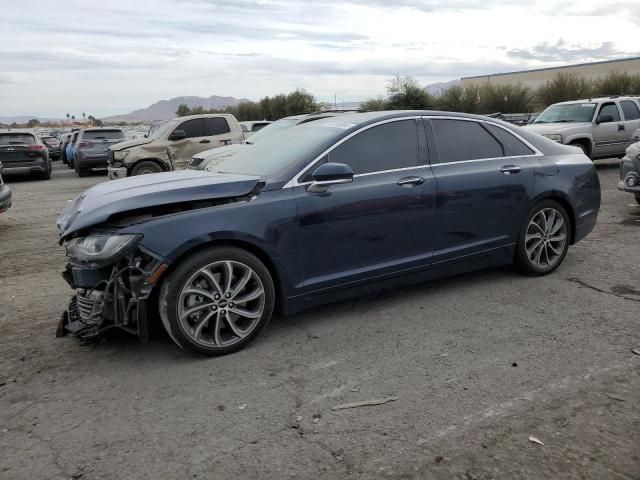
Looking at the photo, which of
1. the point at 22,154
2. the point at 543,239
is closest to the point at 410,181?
the point at 543,239

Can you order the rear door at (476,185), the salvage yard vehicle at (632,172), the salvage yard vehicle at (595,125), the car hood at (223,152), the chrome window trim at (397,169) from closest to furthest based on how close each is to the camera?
the chrome window trim at (397,169), the rear door at (476,185), the salvage yard vehicle at (632,172), the car hood at (223,152), the salvage yard vehicle at (595,125)

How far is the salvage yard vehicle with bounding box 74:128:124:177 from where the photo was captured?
19.5 m

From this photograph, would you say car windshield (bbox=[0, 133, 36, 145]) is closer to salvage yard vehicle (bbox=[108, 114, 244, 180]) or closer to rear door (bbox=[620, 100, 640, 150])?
salvage yard vehicle (bbox=[108, 114, 244, 180])

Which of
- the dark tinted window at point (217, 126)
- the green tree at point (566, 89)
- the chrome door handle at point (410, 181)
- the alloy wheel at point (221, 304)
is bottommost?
the alloy wheel at point (221, 304)

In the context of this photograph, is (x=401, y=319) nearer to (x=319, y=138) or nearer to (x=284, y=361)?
(x=284, y=361)

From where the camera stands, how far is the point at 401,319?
4652 millimetres

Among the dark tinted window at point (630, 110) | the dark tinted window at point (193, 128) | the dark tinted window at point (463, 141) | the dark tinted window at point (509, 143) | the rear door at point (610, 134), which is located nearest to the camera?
the dark tinted window at point (463, 141)

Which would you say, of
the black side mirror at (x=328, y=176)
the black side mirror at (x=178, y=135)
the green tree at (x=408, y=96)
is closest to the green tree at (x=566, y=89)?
the green tree at (x=408, y=96)

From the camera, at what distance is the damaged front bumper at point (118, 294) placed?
380 cm

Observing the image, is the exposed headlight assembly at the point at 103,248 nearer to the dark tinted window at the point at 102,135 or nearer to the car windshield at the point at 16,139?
the car windshield at the point at 16,139

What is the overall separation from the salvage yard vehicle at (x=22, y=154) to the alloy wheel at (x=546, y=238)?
1717 cm

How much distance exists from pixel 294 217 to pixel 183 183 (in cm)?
89

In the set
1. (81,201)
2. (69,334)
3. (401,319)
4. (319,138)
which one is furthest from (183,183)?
(401,319)

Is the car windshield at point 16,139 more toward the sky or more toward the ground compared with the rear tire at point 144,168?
more toward the sky
